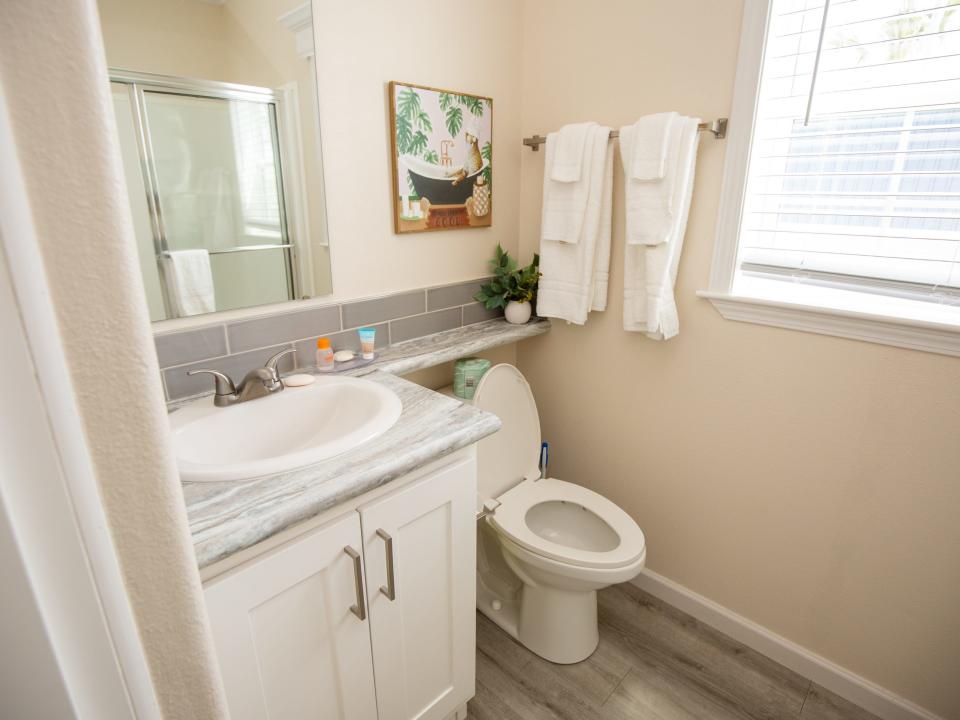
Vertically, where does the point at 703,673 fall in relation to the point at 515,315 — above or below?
below

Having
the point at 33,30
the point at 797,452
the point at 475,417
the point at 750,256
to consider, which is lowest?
the point at 797,452

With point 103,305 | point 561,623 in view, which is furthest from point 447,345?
point 103,305

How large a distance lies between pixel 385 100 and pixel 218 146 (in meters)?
0.48

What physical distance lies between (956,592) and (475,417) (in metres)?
1.28

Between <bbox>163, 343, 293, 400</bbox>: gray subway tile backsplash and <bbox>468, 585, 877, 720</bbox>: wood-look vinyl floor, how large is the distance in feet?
3.66

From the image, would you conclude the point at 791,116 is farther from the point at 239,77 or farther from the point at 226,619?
the point at 226,619

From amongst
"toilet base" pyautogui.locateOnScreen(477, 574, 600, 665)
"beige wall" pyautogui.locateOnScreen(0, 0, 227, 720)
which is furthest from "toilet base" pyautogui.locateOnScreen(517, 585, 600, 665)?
"beige wall" pyautogui.locateOnScreen(0, 0, 227, 720)

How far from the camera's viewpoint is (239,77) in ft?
3.81

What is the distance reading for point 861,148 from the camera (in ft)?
4.25

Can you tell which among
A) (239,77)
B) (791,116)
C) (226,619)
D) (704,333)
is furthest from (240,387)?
(791,116)

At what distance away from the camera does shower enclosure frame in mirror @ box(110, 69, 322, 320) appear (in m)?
1.05

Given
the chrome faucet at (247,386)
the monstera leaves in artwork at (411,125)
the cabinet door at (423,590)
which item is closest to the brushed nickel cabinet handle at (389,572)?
the cabinet door at (423,590)

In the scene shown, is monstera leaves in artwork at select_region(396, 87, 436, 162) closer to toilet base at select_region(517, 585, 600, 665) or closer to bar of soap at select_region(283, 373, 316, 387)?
bar of soap at select_region(283, 373, 316, 387)

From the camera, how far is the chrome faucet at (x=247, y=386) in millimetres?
1154
